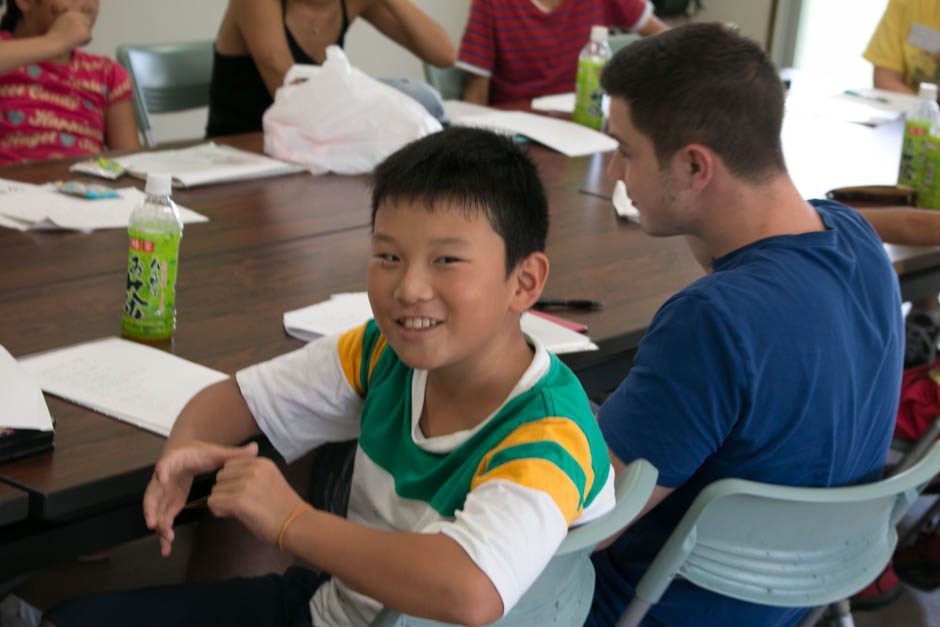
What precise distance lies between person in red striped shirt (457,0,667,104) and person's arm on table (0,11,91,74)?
1.26 metres

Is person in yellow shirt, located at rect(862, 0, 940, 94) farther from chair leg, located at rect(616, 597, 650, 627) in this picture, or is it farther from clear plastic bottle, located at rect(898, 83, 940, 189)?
chair leg, located at rect(616, 597, 650, 627)

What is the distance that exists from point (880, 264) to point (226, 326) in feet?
2.78

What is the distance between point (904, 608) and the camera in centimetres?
216

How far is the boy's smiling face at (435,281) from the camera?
1002 mm

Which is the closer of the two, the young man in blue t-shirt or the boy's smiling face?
the boy's smiling face

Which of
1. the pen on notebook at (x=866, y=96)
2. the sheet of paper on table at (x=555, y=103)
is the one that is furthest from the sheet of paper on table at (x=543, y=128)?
the pen on notebook at (x=866, y=96)

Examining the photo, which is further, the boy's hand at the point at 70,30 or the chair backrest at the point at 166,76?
the chair backrest at the point at 166,76

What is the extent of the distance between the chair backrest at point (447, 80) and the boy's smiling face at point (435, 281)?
7.85 feet

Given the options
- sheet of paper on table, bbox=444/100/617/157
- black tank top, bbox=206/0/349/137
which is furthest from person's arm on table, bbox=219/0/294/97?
sheet of paper on table, bbox=444/100/617/157

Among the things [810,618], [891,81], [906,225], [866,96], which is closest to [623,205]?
[906,225]

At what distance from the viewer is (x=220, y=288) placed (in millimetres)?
1575

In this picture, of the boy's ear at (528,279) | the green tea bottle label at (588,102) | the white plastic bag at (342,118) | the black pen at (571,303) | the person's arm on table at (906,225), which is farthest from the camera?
the green tea bottle label at (588,102)

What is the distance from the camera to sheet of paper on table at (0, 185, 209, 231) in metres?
1.76

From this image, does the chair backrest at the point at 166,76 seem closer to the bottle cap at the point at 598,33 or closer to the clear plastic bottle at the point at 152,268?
the bottle cap at the point at 598,33
